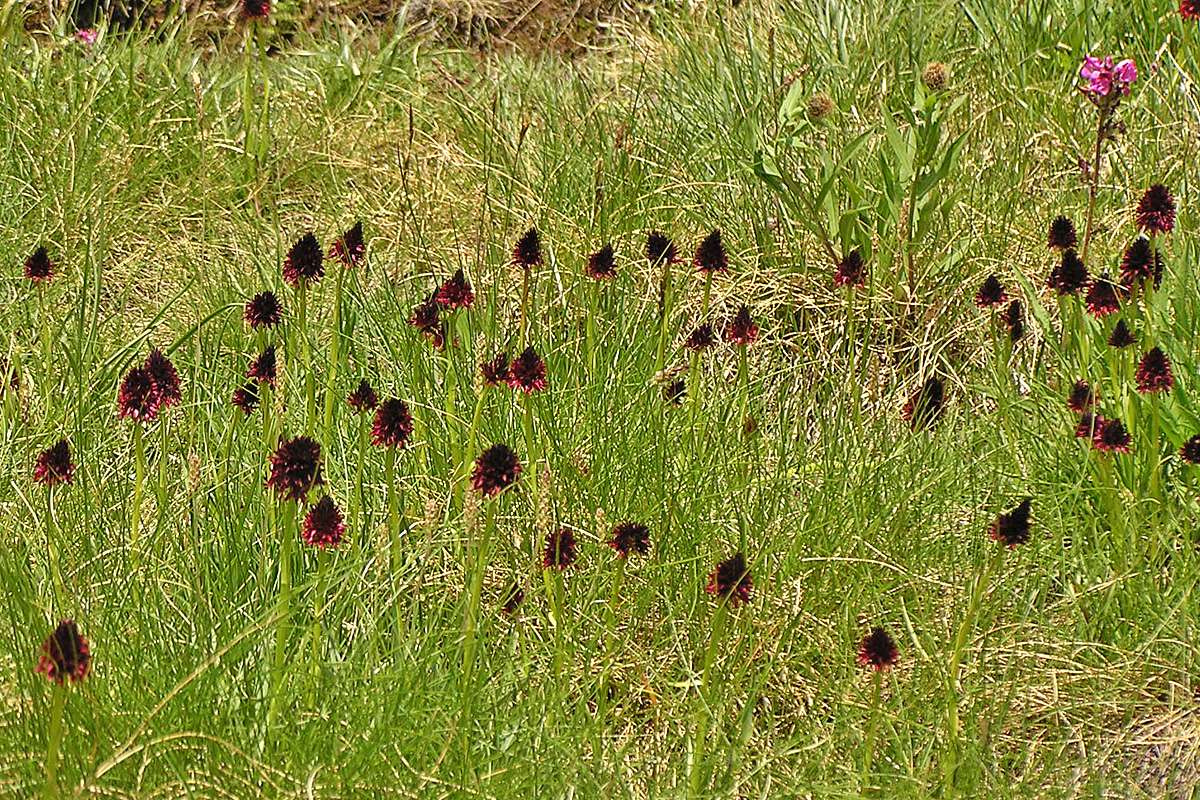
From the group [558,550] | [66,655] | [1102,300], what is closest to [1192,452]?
[1102,300]

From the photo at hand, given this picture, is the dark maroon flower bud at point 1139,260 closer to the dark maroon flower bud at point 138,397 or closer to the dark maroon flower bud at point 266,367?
the dark maroon flower bud at point 266,367

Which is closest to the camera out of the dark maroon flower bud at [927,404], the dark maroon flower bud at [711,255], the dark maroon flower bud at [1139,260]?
the dark maroon flower bud at [1139,260]

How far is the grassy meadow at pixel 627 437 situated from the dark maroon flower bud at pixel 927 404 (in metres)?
0.02

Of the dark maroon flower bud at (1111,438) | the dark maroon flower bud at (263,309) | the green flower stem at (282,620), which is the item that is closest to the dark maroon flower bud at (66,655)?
the green flower stem at (282,620)

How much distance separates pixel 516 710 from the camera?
79.9 inches

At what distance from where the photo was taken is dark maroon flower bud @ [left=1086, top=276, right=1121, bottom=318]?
2.48 meters

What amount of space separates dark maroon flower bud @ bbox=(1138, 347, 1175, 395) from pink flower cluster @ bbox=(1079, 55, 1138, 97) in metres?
0.98

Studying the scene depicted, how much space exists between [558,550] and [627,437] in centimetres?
65

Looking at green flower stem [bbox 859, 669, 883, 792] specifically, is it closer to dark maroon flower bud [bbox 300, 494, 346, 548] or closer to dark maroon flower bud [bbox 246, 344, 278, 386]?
dark maroon flower bud [bbox 300, 494, 346, 548]

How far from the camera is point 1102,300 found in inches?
98.0

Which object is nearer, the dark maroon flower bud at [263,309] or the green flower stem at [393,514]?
the green flower stem at [393,514]

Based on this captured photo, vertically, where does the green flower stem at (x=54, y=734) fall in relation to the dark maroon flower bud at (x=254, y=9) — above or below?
below

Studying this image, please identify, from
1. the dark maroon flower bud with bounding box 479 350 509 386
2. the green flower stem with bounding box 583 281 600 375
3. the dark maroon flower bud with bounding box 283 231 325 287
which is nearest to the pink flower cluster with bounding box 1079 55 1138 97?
the green flower stem with bounding box 583 281 600 375

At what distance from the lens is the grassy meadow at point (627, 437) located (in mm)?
1929
